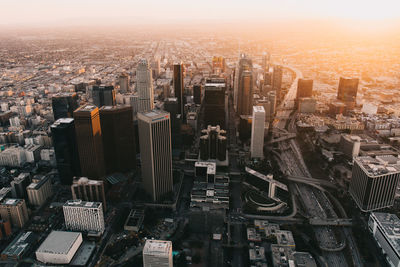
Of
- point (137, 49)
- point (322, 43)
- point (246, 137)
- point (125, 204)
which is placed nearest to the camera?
point (125, 204)

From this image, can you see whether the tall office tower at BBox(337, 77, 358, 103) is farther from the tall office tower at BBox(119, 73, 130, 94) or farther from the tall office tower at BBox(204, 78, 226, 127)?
the tall office tower at BBox(119, 73, 130, 94)

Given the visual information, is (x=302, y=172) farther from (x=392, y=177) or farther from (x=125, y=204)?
(x=125, y=204)

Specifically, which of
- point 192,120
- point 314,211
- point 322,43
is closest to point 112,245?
point 314,211

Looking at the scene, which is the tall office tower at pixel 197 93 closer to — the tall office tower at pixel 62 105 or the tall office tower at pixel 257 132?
the tall office tower at pixel 257 132

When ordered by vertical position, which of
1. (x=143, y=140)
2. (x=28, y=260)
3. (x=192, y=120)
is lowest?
(x=28, y=260)

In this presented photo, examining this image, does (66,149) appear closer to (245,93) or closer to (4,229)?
(4,229)
